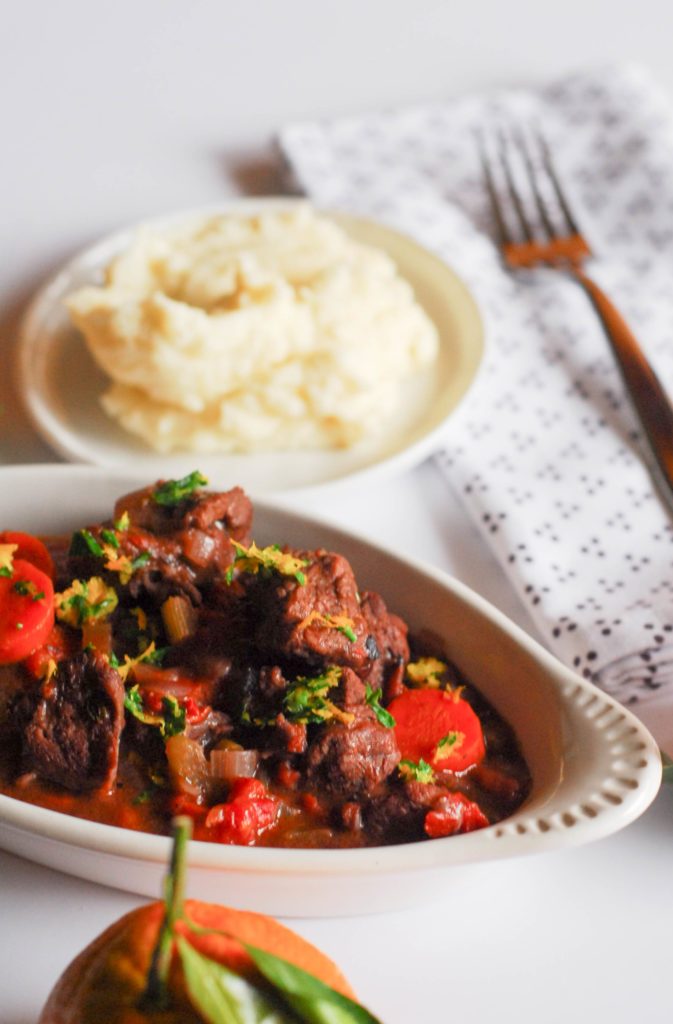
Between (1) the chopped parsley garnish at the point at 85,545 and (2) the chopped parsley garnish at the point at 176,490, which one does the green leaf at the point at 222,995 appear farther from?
(2) the chopped parsley garnish at the point at 176,490

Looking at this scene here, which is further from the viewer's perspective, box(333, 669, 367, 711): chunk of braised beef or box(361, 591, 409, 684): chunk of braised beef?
box(361, 591, 409, 684): chunk of braised beef

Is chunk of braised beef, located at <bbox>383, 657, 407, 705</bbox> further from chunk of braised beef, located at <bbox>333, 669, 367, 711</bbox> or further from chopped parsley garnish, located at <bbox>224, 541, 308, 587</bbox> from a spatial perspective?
chopped parsley garnish, located at <bbox>224, 541, 308, 587</bbox>

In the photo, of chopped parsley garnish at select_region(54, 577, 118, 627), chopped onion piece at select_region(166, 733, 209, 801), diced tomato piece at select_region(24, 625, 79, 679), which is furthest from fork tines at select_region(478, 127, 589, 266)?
chopped onion piece at select_region(166, 733, 209, 801)

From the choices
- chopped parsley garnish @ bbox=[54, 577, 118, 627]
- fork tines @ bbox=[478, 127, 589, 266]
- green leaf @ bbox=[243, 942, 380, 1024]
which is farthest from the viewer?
fork tines @ bbox=[478, 127, 589, 266]

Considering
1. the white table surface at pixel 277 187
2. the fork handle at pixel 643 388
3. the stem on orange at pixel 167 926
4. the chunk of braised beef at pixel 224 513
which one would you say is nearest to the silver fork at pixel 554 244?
the fork handle at pixel 643 388

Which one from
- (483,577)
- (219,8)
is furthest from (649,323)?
(219,8)
